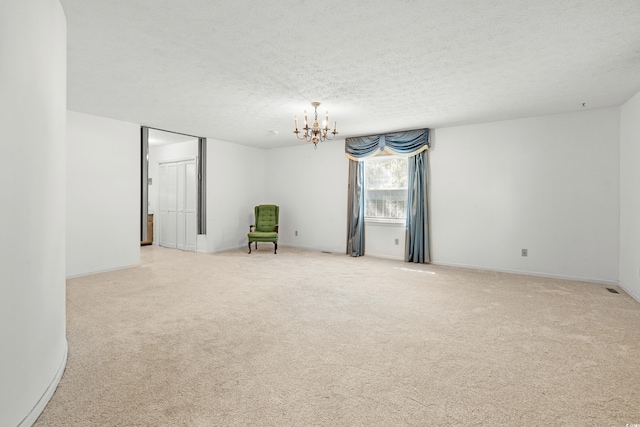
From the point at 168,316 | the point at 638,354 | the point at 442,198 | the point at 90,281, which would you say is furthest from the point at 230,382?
the point at 442,198

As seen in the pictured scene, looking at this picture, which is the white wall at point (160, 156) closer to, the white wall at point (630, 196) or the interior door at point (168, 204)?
the interior door at point (168, 204)

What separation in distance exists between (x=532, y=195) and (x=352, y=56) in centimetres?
395

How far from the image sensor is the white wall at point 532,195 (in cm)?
457

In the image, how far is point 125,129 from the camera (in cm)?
536

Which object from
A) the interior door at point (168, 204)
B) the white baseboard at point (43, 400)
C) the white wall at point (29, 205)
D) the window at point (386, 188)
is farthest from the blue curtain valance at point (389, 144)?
the white baseboard at point (43, 400)

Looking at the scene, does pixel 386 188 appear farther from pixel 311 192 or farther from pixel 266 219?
pixel 266 219

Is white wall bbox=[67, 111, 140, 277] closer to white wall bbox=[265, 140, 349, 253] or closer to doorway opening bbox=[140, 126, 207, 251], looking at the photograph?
doorway opening bbox=[140, 126, 207, 251]

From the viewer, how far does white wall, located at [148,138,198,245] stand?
7.27m

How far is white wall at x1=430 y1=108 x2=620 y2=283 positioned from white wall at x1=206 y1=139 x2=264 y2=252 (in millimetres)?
4379

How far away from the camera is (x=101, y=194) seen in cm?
506

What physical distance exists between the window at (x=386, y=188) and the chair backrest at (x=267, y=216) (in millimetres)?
2147

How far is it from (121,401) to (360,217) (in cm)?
535

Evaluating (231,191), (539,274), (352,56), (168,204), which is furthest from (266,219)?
(539,274)

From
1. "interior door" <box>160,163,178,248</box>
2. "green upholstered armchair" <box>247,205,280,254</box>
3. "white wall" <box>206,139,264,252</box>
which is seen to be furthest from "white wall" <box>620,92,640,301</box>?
"interior door" <box>160,163,178,248</box>
